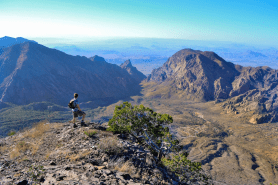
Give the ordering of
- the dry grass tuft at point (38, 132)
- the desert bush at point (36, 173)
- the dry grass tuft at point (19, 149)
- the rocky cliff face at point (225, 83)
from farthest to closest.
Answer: the rocky cliff face at point (225, 83) < the dry grass tuft at point (38, 132) < the dry grass tuft at point (19, 149) < the desert bush at point (36, 173)

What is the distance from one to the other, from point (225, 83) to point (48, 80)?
6661 inches

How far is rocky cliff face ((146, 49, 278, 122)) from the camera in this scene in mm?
115306

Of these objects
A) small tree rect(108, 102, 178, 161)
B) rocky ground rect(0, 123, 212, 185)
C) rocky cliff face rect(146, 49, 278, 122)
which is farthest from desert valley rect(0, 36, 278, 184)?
small tree rect(108, 102, 178, 161)

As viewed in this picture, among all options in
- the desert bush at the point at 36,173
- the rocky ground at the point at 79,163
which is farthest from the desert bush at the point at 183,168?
the desert bush at the point at 36,173

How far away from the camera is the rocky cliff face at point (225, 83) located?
115 metres

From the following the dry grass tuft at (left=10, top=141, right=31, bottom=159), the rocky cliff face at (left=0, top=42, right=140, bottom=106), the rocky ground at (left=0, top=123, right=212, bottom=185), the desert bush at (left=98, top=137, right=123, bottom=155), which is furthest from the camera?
the rocky cliff face at (left=0, top=42, right=140, bottom=106)

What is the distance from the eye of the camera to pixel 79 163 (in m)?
10.2

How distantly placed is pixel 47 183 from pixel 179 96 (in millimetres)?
150450

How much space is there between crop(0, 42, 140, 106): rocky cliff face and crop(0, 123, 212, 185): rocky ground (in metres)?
125

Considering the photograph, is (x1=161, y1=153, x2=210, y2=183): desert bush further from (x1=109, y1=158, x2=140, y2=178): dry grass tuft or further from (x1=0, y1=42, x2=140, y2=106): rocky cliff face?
(x1=0, y1=42, x2=140, y2=106): rocky cliff face

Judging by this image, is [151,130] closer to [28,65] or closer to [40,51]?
[28,65]

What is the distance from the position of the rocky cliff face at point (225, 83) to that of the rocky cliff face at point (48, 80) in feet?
189

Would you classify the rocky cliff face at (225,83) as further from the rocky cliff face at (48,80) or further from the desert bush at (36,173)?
the desert bush at (36,173)

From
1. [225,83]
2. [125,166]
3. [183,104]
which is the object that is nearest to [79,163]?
[125,166]
